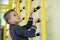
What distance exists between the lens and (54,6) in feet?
6.68

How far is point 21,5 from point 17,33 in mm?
1582

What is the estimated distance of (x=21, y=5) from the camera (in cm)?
328

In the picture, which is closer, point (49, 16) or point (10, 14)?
point (10, 14)

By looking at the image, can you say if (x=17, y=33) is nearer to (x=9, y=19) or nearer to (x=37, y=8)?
(x=9, y=19)

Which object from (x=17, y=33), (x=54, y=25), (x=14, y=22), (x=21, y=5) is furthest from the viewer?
(x=21, y=5)

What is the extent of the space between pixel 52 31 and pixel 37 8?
0.43 meters

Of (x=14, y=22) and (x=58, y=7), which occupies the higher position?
(x=58, y=7)

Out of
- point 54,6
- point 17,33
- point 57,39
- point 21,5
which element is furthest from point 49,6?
point 21,5

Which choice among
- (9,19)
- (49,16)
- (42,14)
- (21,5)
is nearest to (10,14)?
(9,19)

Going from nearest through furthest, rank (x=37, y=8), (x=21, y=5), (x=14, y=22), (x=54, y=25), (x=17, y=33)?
(x=17, y=33)
(x=14, y=22)
(x=54, y=25)
(x=37, y=8)
(x=21, y=5)

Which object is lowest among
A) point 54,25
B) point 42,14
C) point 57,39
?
point 57,39

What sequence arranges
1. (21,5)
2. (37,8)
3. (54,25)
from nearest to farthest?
(54,25) < (37,8) < (21,5)

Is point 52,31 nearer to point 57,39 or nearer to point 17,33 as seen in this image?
point 57,39

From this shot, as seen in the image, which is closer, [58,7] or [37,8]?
[58,7]
